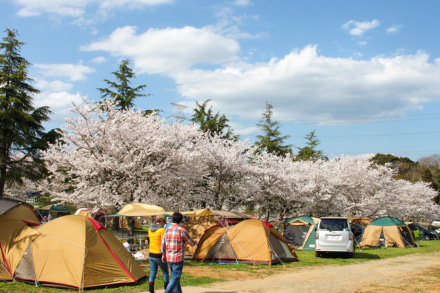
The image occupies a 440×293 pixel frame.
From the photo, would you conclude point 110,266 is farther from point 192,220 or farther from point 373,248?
point 373,248

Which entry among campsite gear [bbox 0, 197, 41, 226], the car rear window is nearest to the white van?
the car rear window

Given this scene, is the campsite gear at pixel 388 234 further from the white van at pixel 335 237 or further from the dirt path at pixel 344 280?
the dirt path at pixel 344 280

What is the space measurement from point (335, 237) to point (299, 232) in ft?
15.6

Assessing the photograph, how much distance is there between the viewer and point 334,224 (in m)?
16.3

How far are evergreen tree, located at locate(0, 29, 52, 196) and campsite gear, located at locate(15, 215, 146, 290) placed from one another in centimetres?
1972

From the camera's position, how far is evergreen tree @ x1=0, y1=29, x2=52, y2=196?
26.2 meters

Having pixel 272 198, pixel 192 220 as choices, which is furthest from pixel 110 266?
pixel 272 198

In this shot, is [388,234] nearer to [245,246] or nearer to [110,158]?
[245,246]

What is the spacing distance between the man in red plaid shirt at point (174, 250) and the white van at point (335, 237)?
10.6 metres

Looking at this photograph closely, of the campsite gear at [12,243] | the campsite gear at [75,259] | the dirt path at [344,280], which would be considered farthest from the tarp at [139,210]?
the campsite gear at [12,243]

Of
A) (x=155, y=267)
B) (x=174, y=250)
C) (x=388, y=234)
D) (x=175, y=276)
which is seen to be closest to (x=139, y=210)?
(x=155, y=267)

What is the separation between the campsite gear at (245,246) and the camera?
13.4 m

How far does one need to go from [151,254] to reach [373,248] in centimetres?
1765

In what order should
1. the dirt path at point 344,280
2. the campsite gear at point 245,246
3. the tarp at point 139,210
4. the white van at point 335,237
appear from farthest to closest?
the white van at point 335,237 → the campsite gear at point 245,246 → the tarp at point 139,210 → the dirt path at point 344,280
